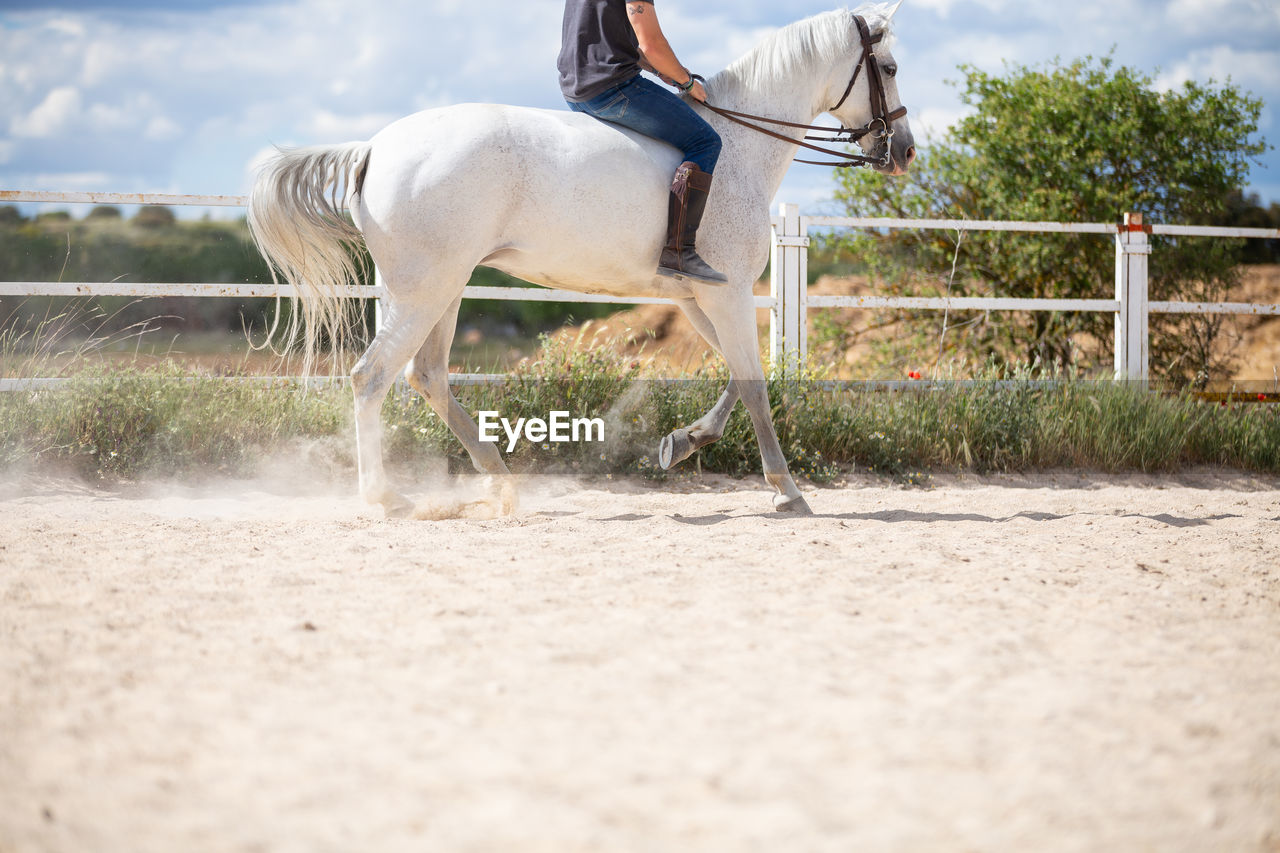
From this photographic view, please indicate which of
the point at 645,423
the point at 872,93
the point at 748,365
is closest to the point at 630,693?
the point at 748,365

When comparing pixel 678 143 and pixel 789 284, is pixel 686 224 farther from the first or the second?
pixel 789 284

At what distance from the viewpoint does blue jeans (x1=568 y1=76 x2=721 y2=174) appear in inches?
174

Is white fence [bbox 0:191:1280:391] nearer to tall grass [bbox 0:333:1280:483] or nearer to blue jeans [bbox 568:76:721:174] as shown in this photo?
tall grass [bbox 0:333:1280:483]

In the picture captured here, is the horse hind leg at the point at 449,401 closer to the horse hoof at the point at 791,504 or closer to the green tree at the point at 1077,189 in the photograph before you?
Answer: the horse hoof at the point at 791,504

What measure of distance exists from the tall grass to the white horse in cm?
117

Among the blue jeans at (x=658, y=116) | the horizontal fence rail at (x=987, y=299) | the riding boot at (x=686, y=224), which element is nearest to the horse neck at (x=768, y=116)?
the blue jeans at (x=658, y=116)

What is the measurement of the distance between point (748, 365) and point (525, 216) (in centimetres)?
138

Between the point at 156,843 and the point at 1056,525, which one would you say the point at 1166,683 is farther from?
the point at 1056,525

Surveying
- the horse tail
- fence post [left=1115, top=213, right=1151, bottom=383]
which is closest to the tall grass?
fence post [left=1115, top=213, right=1151, bottom=383]

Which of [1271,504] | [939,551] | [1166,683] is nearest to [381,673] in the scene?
[1166,683]

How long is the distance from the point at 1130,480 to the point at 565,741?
5.99m

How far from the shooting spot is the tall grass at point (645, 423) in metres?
5.62

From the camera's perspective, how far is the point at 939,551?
372cm

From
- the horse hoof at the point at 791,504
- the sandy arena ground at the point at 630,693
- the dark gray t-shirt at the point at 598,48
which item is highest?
the dark gray t-shirt at the point at 598,48
